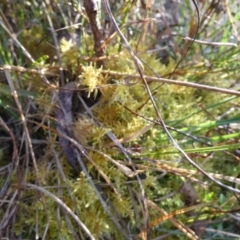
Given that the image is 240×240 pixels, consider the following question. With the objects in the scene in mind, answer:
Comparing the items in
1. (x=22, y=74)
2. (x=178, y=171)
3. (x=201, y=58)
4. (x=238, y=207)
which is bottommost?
(x=238, y=207)

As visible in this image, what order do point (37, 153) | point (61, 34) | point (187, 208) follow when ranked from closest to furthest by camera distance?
point (187, 208) → point (37, 153) → point (61, 34)

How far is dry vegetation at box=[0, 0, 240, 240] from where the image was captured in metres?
1.00

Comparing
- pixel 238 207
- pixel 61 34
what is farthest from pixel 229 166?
pixel 61 34

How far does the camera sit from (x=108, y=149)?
3.36 feet

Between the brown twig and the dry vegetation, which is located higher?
the brown twig

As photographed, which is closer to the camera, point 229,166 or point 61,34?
point 229,166

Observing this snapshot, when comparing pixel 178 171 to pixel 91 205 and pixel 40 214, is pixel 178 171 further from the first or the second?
pixel 40 214

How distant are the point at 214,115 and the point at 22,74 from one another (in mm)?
544

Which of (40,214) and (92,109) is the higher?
(92,109)

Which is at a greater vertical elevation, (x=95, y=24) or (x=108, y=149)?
(x=95, y=24)

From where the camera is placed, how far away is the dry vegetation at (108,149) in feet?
3.28

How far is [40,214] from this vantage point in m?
1.02

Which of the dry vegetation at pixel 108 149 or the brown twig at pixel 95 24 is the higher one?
Answer: the brown twig at pixel 95 24

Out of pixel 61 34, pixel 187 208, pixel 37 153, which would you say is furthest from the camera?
pixel 61 34
